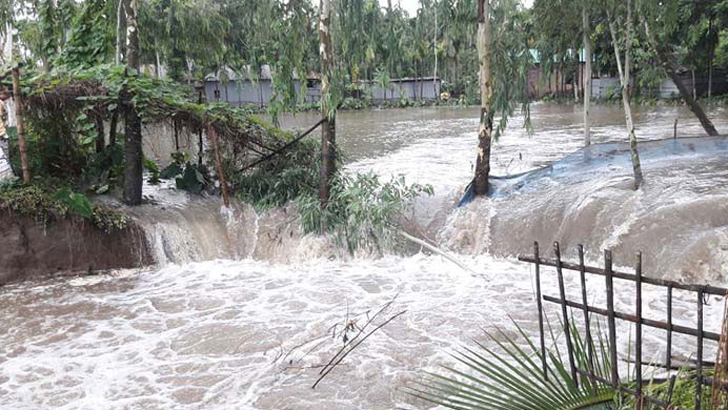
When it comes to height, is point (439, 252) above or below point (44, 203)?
below

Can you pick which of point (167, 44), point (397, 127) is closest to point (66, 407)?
point (167, 44)

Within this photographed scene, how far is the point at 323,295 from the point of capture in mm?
7562

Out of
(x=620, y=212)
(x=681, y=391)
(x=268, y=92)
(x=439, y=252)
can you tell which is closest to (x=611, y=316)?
(x=681, y=391)

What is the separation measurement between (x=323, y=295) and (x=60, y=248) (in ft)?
11.9

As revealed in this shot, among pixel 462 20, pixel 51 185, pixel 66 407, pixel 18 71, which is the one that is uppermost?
pixel 462 20

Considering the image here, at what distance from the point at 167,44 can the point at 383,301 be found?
9.50m

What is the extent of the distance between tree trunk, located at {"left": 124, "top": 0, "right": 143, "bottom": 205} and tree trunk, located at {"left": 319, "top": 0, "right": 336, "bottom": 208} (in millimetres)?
2689

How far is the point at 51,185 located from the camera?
335 inches

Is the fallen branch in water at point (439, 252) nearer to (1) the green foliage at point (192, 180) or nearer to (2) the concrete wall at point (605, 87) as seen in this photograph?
(1) the green foliage at point (192, 180)

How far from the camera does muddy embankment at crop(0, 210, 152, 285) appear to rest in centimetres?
794

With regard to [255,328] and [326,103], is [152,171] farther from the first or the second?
[255,328]

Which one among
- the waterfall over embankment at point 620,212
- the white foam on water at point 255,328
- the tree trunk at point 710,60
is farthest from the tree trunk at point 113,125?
the tree trunk at point 710,60

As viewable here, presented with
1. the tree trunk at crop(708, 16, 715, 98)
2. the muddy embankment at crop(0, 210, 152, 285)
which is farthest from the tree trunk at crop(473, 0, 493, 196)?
the tree trunk at crop(708, 16, 715, 98)

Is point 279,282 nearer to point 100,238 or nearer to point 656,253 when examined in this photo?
point 100,238
